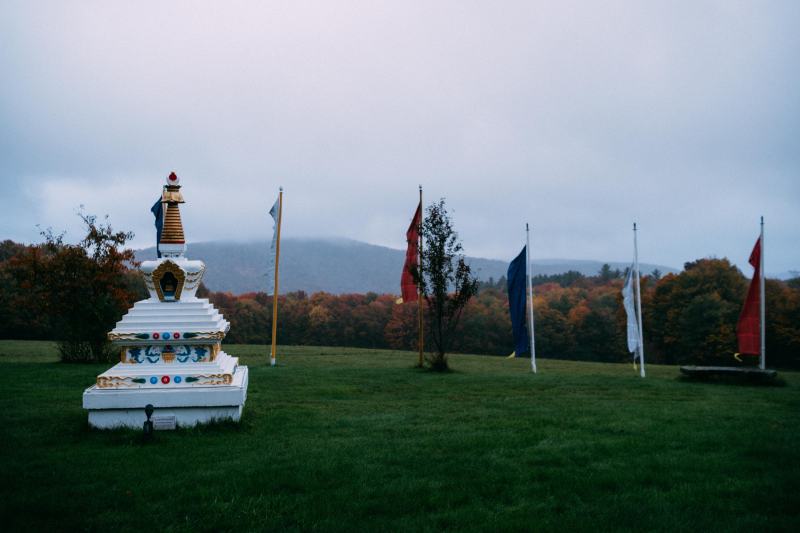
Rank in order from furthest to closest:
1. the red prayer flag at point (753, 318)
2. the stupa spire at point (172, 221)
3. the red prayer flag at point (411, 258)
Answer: the red prayer flag at point (411, 258) < the red prayer flag at point (753, 318) < the stupa spire at point (172, 221)

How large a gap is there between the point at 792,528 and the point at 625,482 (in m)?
1.91

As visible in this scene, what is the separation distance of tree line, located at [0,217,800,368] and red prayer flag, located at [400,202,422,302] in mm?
2872

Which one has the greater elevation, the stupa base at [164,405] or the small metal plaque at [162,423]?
the stupa base at [164,405]

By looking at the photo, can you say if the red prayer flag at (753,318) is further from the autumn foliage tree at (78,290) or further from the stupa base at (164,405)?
the autumn foliage tree at (78,290)

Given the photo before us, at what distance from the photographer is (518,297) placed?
2372 cm

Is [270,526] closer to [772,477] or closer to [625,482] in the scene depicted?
[625,482]

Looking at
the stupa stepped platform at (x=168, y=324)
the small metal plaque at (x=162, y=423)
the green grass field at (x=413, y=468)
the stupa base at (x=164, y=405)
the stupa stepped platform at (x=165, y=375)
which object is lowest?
the green grass field at (x=413, y=468)

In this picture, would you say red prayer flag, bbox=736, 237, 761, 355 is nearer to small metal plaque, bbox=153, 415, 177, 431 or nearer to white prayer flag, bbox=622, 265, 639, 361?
white prayer flag, bbox=622, 265, 639, 361

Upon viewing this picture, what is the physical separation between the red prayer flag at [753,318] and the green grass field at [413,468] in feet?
25.5

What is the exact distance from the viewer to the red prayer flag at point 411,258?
24859 mm

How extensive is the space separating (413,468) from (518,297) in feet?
52.8

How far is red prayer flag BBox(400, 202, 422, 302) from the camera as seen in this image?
979 inches

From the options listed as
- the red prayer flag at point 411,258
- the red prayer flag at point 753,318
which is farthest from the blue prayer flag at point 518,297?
the red prayer flag at point 753,318

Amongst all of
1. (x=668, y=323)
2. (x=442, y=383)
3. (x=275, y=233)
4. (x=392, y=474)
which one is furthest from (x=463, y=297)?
(x=668, y=323)
